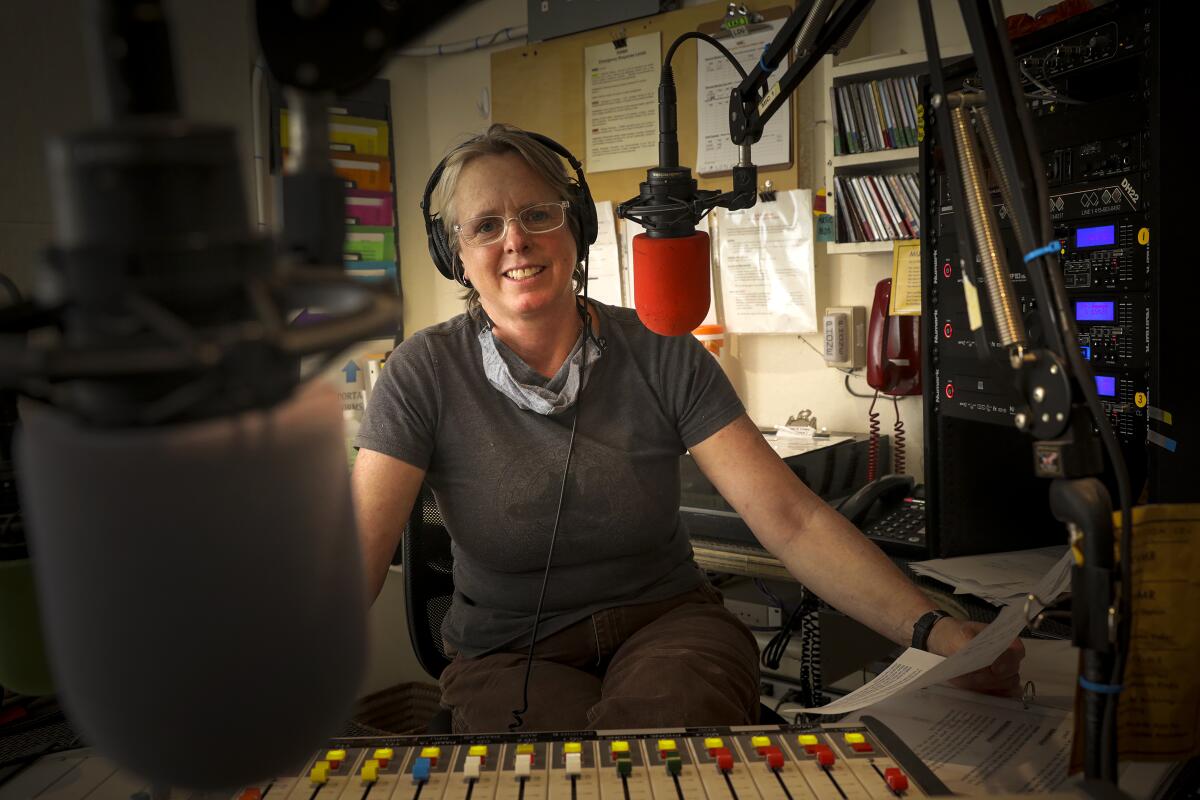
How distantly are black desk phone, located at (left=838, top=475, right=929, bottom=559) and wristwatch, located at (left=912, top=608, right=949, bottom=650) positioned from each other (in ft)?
1.77

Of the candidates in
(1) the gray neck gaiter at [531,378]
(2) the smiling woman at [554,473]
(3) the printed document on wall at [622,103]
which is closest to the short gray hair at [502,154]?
(2) the smiling woman at [554,473]

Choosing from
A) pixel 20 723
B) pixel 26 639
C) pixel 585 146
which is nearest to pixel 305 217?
pixel 26 639

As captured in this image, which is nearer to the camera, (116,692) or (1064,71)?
(116,692)

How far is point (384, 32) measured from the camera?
1.16 ft

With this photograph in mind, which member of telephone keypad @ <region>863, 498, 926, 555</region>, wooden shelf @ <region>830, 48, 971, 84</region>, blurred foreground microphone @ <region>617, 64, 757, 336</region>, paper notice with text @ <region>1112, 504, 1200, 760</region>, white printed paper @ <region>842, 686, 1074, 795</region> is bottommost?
white printed paper @ <region>842, 686, 1074, 795</region>

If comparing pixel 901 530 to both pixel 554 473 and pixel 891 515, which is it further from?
pixel 554 473

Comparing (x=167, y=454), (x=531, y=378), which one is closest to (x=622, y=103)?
(x=531, y=378)

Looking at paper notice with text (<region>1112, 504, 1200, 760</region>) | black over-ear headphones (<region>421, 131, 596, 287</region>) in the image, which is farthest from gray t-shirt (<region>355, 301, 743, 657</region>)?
paper notice with text (<region>1112, 504, 1200, 760</region>)

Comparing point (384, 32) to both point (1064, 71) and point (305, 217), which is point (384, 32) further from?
point (1064, 71)

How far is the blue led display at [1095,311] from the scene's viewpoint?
1.24m

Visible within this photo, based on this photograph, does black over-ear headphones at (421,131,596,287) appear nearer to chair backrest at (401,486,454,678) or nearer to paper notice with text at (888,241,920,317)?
chair backrest at (401,486,454,678)

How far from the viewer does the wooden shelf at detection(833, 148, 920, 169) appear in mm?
2191

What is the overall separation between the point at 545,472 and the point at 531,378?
0.52 ft

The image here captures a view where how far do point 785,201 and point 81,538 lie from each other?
8.22 feet
